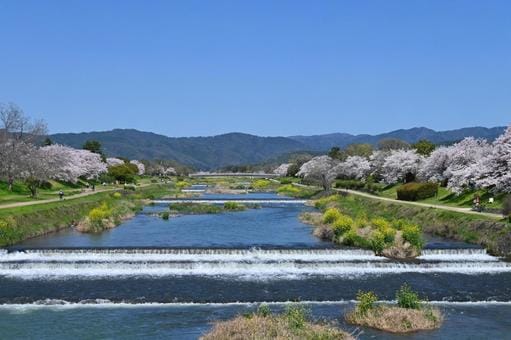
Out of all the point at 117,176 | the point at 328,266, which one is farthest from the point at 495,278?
the point at 117,176

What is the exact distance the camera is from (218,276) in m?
30.3

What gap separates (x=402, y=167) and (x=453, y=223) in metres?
40.9

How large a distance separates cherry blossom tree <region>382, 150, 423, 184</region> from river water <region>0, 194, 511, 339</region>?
Answer: 139ft

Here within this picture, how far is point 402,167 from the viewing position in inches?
3351

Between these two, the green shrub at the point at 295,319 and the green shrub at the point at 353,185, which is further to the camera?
the green shrub at the point at 353,185

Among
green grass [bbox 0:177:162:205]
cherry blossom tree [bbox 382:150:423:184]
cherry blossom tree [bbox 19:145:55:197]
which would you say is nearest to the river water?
green grass [bbox 0:177:162:205]

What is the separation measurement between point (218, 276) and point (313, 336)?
41.7 ft

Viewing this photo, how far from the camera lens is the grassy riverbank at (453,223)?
37.7 metres

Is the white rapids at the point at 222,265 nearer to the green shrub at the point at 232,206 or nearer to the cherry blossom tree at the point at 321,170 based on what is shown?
the green shrub at the point at 232,206

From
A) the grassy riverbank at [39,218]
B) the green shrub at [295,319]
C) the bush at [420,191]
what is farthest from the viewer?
the bush at [420,191]

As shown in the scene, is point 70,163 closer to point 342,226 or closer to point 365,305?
point 342,226

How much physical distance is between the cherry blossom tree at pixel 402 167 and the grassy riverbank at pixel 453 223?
20.6 m

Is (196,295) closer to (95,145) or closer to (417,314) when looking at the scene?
(417,314)

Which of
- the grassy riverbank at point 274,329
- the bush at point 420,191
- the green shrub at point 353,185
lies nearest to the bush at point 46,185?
the green shrub at point 353,185
